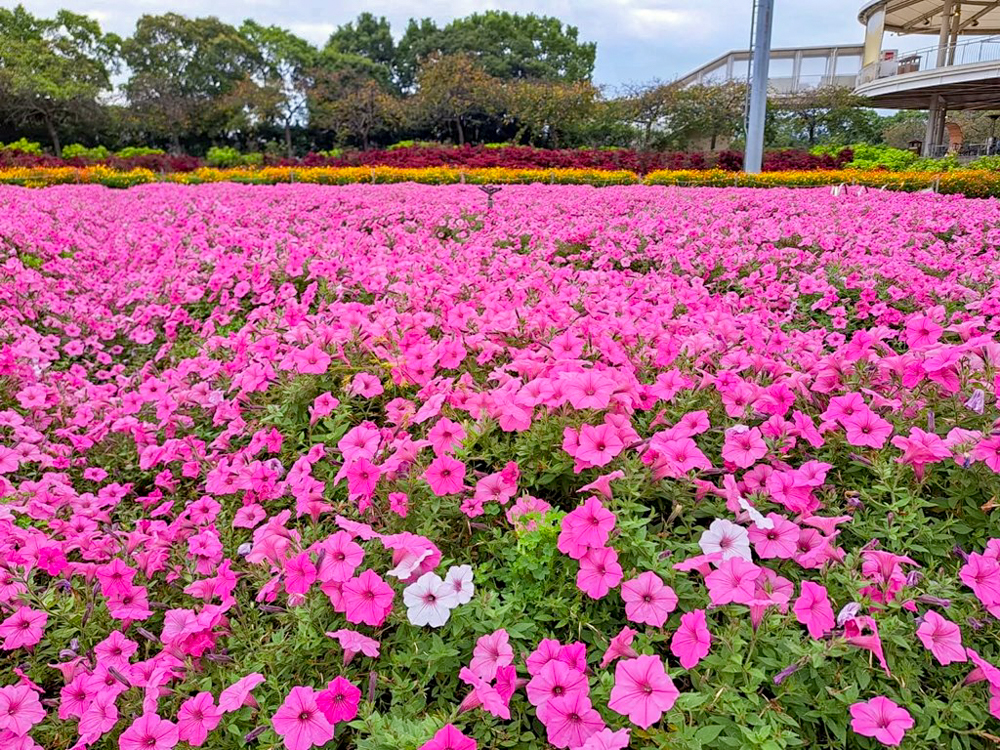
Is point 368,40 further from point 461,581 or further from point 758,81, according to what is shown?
point 461,581

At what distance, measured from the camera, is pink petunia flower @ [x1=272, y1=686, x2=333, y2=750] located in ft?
3.82

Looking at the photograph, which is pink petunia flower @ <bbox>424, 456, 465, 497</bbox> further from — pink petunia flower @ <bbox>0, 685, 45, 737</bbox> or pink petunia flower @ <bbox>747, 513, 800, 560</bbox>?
pink petunia flower @ <bbox>0, 685, 45, 737</bbox>

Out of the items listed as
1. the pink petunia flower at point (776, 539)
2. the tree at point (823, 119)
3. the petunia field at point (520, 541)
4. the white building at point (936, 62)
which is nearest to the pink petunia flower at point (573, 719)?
the petunia field at point (520, 541)

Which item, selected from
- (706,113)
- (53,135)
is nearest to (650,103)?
(706,113)

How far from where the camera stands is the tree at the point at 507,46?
4238 cm

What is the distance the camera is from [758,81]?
43.5ft

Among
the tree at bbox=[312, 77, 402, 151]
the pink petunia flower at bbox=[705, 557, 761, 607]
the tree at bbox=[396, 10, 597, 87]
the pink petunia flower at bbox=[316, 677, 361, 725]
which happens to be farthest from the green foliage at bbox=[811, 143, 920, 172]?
the tree at bbox=[396, 10, 597, 87]

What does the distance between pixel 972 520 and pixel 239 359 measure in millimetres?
2315

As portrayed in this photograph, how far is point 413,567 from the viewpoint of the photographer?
52.6 inches

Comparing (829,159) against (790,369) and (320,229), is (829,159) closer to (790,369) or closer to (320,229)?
(320,229)

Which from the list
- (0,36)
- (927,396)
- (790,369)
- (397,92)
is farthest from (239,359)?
(397,92)

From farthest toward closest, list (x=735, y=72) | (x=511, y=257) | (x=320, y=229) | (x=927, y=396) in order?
1. (x=735, y=72)
2. (x=320, y=229)
3. (x=511, y=257)
4. (x=927, y=396)

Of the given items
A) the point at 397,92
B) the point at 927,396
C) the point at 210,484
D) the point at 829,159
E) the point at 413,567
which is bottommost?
the point at 210,484

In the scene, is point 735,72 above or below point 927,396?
above
